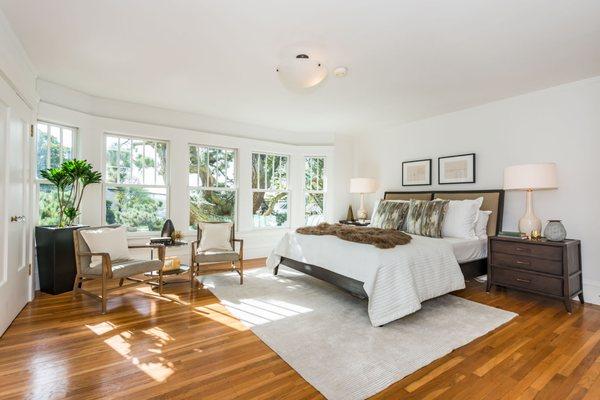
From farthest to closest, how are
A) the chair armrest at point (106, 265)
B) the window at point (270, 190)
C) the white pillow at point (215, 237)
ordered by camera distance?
1. the window at point (270, 190)
2. the white pillow at point (215, 237)
3. the chair armrest at point (106, 265)

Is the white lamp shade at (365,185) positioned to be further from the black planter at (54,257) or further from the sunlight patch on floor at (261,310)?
the black planter at (54,257)

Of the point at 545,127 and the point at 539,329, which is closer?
the point at 539,329

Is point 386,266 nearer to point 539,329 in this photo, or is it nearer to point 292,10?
point 539,329

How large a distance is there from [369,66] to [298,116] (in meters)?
2.12

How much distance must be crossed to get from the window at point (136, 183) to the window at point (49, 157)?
539 millimetres

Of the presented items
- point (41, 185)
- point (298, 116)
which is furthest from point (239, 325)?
point (298, 116)

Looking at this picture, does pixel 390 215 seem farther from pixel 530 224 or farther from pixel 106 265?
pixel 106 265

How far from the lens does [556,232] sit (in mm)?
3230

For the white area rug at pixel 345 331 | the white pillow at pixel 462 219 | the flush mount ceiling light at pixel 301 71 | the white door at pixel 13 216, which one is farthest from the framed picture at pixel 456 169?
the white door at pixel 13 216

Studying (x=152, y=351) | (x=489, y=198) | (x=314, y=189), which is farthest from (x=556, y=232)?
(x=314, y=189)

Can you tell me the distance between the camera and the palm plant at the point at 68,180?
352 centimetres

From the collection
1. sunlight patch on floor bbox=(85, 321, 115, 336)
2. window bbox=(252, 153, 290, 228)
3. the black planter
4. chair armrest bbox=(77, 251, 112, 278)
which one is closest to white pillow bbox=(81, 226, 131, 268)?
chair armrest bbox=(77, 251, 112, 278)

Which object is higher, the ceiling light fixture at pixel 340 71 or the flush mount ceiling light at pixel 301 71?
the ceiling light fixture at pixel 340 71

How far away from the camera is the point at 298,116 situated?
17.1 ft
